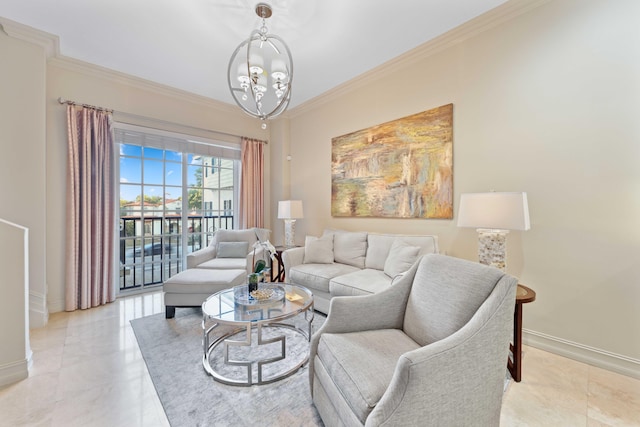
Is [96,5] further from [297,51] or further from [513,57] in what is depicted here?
[513,57]

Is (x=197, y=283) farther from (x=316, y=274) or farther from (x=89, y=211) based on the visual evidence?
(x=89, y=211)

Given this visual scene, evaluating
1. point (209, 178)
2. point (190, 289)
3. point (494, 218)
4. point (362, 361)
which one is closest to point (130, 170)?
point (209, 178)

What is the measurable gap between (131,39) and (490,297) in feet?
12.6

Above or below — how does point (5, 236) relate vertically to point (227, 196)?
below

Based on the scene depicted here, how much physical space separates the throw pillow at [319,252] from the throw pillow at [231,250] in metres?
1.02

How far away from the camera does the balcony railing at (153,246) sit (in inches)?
148

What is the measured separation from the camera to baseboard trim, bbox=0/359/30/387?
1.75m

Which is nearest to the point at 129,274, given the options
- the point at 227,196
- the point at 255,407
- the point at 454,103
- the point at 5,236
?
the point at 227,196

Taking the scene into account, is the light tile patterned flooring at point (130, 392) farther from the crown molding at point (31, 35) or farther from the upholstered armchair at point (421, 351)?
the crown molding at point (31, 35)

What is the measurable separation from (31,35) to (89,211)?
6.09 feet

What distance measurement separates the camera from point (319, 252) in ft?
11.0

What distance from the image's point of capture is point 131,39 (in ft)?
8.98

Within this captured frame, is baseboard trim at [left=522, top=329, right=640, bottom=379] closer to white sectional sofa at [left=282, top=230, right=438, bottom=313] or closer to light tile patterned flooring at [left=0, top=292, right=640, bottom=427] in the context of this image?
light tile patterned flooring at [left=0, top=292, right=640, bottom=427]

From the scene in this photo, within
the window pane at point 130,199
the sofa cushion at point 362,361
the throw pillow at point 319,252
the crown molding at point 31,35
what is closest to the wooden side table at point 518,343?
the sofa cushion at point 362,361
